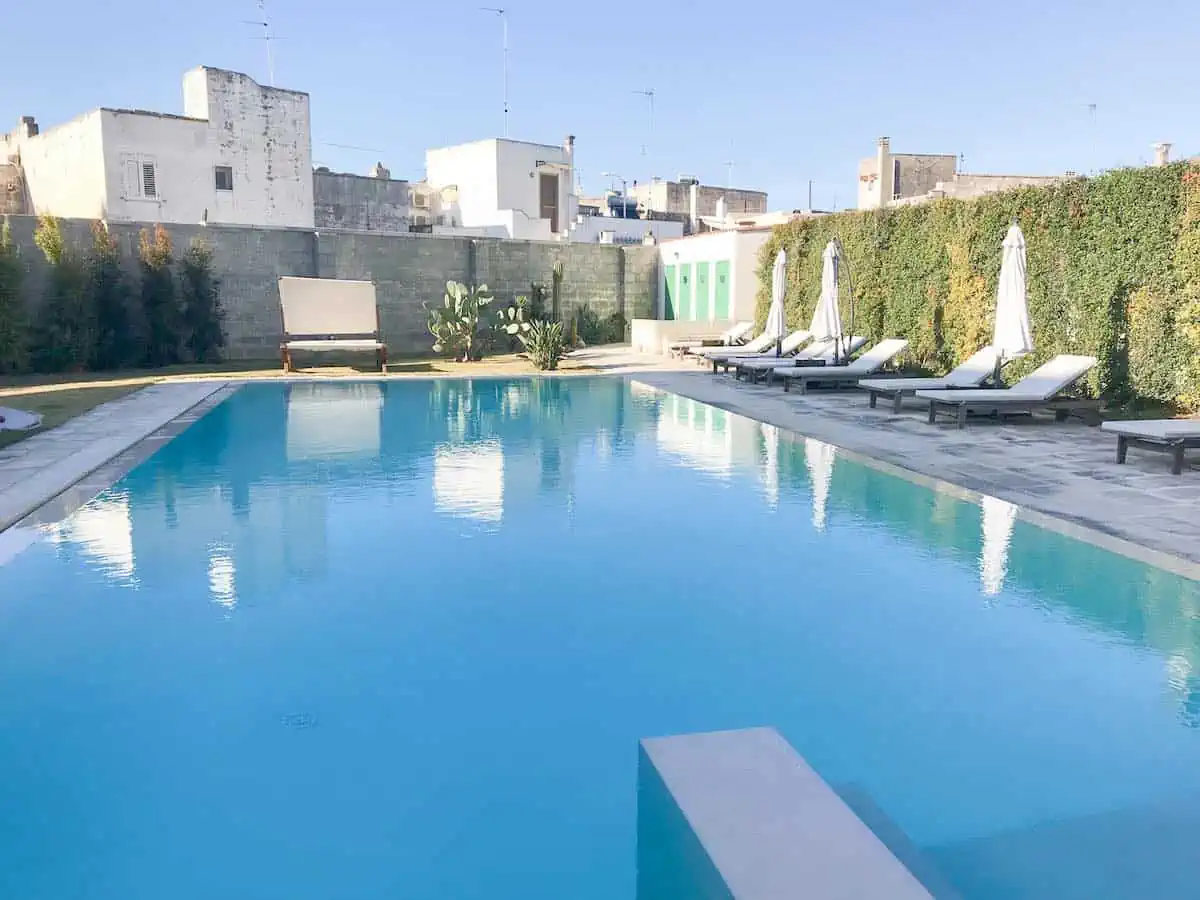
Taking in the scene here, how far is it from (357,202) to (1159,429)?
31.7 meters

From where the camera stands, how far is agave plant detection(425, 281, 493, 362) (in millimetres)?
21641

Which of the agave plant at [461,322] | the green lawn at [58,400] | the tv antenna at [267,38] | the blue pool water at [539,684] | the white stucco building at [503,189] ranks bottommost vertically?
the blue pool water at [539,684]

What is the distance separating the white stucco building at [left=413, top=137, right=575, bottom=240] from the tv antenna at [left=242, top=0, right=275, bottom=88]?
9.28 metres

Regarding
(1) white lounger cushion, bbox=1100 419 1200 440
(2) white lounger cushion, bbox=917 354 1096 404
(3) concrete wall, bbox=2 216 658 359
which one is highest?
(3) concrete wall, bbox=2 216 658 359

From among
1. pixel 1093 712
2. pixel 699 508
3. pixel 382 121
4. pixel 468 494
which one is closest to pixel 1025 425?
pixel 699 508

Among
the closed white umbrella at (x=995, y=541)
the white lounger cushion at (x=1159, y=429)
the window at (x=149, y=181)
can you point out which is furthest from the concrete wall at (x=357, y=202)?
the closed white umbrella at (x=995, y=541)

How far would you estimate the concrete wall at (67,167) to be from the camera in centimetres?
2689

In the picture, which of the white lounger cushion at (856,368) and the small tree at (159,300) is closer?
the white lounger cushion at (856,368)

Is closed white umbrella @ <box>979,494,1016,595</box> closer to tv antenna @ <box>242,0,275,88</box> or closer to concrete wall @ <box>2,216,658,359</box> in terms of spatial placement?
concrete wall @ <box>2,216,658,359</box>

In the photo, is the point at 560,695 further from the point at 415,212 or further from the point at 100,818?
the point at 415,212

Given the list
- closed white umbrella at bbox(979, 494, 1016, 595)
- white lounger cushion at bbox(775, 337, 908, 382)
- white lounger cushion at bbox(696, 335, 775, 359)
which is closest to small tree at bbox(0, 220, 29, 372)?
white lounger cushion at bbox(696, 335, 775, 359)

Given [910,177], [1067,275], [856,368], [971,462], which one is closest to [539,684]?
[971,462]

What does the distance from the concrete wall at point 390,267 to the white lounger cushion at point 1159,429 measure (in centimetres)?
1767

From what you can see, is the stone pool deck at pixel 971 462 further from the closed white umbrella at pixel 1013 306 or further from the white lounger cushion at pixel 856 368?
the closed white umbrella at pixel 1013 306
